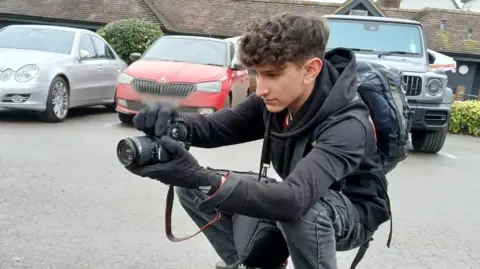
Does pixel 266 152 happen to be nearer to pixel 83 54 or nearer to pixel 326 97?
pixel 326 97

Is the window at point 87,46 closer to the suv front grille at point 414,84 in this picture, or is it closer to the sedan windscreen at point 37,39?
the sedan windscreen at point 37,39

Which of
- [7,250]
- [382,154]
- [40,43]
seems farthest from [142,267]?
[40,43]

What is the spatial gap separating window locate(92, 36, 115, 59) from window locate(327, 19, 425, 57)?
4.19 m

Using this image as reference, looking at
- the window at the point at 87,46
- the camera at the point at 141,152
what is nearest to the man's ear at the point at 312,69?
the camera at the point at 141,152

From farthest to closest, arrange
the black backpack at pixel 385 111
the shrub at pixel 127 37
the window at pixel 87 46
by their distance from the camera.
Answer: the shrub at pixel 127 37 → the window at pixel 87 46 → the black backpack at pixel 385 111

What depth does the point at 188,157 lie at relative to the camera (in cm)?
222

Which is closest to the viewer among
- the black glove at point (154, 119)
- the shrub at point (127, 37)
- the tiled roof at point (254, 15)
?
the black glove at point (154, 119)

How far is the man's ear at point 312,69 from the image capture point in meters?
2.51

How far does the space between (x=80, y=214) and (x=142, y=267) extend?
1118mm

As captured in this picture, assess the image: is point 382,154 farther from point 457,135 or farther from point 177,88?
point 457,135

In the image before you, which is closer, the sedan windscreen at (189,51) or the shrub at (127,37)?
the sedan windscreen at (189,51)

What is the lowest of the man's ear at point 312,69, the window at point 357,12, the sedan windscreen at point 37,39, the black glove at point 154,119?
the window at point 357,12

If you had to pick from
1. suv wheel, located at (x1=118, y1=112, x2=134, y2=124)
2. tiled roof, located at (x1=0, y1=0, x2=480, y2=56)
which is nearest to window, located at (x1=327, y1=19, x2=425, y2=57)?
suv wheel, located at (x1=118, y1=112, x2=134, y2=124)

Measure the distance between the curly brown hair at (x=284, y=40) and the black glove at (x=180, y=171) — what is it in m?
0.51
